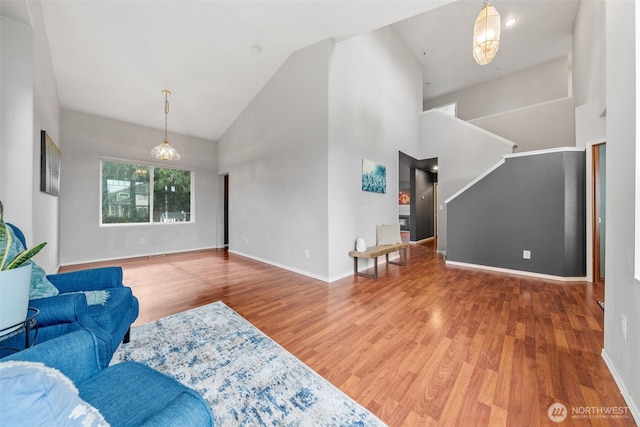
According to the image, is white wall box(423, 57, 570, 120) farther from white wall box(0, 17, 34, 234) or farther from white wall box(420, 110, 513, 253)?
white wall box(0, 17, 34, 234)

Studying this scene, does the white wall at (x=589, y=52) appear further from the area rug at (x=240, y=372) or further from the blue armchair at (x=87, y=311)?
the blue armchair at (x=87, y=311)

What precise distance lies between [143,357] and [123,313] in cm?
41

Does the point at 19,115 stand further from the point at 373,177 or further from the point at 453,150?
the point at 453,150

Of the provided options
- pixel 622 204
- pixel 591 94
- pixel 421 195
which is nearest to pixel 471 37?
pixel 591 94

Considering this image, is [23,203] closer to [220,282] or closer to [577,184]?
[220,282]

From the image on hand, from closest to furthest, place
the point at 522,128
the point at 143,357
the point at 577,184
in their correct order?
the point at 143,357 < the point at 577,184 < the point at 522,128

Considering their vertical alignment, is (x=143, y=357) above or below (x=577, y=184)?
below

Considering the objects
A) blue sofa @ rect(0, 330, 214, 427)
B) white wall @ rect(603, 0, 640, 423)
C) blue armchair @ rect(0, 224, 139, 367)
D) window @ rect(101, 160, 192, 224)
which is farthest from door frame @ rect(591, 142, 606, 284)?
window @ rect(101, 160, 192, 224)

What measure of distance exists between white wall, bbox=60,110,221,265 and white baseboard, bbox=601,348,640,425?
23.2 ft

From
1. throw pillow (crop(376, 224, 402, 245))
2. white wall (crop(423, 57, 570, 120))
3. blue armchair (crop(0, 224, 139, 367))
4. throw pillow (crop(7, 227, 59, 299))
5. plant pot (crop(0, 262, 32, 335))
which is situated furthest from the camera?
white wall (crop(423, 57, 570, 120))

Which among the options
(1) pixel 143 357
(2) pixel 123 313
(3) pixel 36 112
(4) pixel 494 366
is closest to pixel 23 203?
(3) pixel 36 112

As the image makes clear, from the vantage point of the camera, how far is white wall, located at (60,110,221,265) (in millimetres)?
4594

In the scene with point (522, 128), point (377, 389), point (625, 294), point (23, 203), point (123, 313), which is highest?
point (522, 128)

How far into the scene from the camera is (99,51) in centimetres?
345
